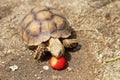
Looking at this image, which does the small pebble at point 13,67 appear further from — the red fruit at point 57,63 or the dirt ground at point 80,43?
the red fruit at point 57,63

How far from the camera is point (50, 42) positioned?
183 inches

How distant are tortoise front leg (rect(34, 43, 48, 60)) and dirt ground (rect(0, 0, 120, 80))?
0.13 m

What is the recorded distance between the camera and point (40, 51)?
4.70 metres

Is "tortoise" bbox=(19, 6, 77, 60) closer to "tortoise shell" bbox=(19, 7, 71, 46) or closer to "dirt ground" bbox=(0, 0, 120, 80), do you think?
"tortoise shell" bbox=(19, 7, 71, 46)

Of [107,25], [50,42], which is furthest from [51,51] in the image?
[107,25]

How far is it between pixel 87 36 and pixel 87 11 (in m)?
0.72

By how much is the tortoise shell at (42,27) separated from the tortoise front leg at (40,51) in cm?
7

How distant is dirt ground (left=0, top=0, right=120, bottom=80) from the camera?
15.3 ft

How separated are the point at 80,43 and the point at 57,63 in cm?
75

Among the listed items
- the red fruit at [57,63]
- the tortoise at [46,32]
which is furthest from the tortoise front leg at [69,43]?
the red fruit at [57,63]

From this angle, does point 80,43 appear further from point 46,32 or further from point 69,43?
point 46,32

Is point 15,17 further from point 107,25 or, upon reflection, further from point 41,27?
point 107,25

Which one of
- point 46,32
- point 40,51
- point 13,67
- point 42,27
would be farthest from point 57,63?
point 13,67

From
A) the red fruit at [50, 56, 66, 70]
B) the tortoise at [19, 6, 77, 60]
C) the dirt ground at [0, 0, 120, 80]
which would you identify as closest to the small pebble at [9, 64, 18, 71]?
the dirt ground at [0, 0, 120, 80]
